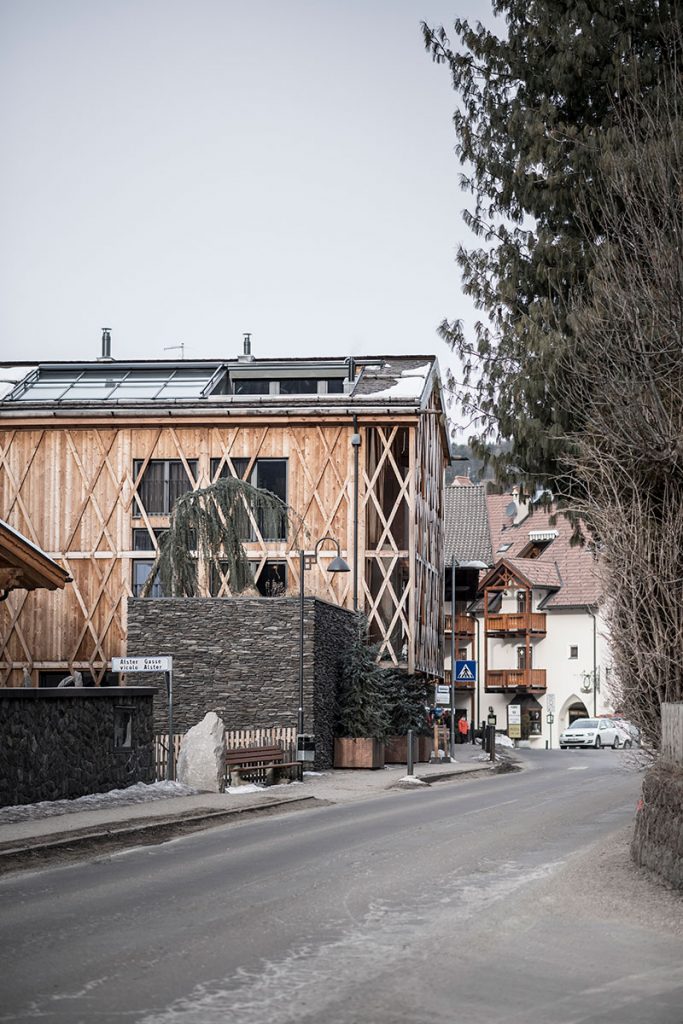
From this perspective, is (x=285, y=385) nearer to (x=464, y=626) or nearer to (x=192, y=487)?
(x=192, y=487)

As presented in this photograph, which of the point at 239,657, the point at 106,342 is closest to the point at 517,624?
the point at 106,342

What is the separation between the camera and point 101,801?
2278cm

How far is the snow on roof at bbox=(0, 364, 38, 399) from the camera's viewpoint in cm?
5128

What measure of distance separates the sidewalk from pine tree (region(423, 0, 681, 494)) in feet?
22.3

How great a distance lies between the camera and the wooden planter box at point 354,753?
118ft

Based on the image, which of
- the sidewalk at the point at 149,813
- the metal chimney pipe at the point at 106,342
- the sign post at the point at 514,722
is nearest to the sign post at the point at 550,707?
the sign post at the point at 514,722

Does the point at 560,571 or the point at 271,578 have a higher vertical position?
the point at 560,571

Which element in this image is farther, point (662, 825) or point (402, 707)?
point (402, 707)

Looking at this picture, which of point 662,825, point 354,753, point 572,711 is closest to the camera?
point 662,825

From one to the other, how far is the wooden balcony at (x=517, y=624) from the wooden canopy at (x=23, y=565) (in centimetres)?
6880

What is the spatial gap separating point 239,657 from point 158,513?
14.5 m

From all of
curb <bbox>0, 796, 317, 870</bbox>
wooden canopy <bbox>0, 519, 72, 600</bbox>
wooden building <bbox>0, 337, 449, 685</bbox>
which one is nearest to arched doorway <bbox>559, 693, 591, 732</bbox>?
wooden building <bbox>0, 337, 449, 685</bbox>

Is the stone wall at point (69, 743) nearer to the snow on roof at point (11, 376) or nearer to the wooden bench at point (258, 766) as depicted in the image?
the wooden bench at point (258, 766)

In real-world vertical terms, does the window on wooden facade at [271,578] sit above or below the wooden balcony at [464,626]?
above
